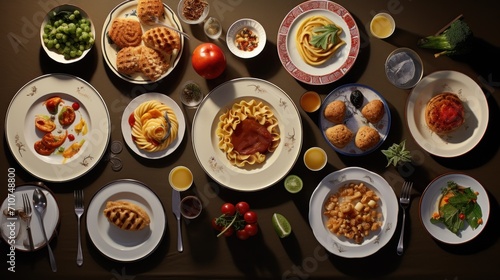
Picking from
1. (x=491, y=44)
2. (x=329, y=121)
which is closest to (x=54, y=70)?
(x=329, y=121)

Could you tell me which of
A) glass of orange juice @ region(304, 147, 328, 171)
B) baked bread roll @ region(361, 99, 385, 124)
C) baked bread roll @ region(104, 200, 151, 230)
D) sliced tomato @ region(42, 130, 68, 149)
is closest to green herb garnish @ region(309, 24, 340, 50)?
baked bread roll @ region(361, 99, 385, 124)

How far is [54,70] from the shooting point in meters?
5.30

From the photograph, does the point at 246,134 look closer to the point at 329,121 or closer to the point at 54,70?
the point at 329,121

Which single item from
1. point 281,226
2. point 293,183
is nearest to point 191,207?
point 281,226

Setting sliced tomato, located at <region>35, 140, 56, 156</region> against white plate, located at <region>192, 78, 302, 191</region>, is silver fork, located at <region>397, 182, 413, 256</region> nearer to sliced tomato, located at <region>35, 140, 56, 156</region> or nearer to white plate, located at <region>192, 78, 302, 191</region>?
white plate, located at <region>192, 78, 302, 191</region>

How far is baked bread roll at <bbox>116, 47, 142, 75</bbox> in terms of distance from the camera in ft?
16.7

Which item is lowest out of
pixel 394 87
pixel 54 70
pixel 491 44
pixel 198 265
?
pixel 198 265

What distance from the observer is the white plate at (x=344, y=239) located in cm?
507

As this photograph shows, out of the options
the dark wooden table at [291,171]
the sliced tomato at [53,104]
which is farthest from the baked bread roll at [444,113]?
the sliced tomato at [53,104]

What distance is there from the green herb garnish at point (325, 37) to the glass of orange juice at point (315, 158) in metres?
0.99

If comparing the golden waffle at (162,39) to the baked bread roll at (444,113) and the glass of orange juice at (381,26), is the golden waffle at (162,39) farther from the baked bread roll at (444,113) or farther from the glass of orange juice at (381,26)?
the baked bread roll at (444,113)

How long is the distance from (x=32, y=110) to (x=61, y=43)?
723 mm

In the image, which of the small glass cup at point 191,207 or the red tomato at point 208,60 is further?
the small glass cup at point 191,207

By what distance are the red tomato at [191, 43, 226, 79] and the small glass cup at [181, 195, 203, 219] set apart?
1.20 m
